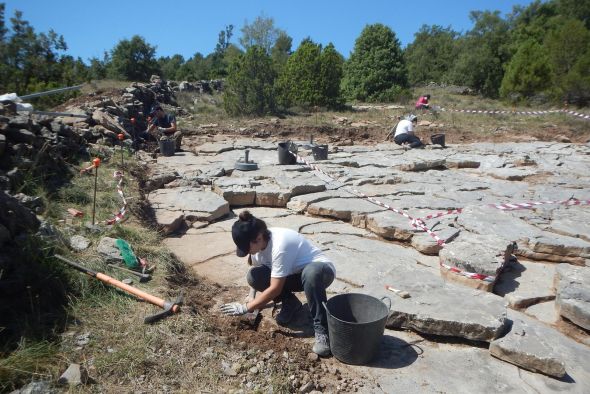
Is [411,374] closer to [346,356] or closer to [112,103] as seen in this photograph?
[346,356]

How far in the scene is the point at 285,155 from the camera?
8703 mm

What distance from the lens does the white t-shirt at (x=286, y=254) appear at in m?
2.98

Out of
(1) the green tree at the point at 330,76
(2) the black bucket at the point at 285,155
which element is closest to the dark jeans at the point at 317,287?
(2) the black bucket at the point at 285,155

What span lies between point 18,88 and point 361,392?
14550mm

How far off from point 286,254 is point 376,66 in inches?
1072

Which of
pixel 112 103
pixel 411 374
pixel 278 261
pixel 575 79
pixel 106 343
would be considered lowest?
pixel 411 374

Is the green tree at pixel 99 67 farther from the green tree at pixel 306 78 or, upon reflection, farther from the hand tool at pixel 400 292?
the hand tool at pixel 400 292

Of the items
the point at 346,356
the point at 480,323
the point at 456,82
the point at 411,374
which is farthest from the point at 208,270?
the point at 456,82

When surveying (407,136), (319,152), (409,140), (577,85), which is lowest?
(319,152)

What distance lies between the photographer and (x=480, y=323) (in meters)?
2.95

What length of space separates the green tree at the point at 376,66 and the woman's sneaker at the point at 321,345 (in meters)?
25.7

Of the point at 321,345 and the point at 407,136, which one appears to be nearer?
the point at 321,345

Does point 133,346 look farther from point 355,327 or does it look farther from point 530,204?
point 530,204

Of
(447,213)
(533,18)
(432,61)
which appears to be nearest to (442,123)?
(447,213)
